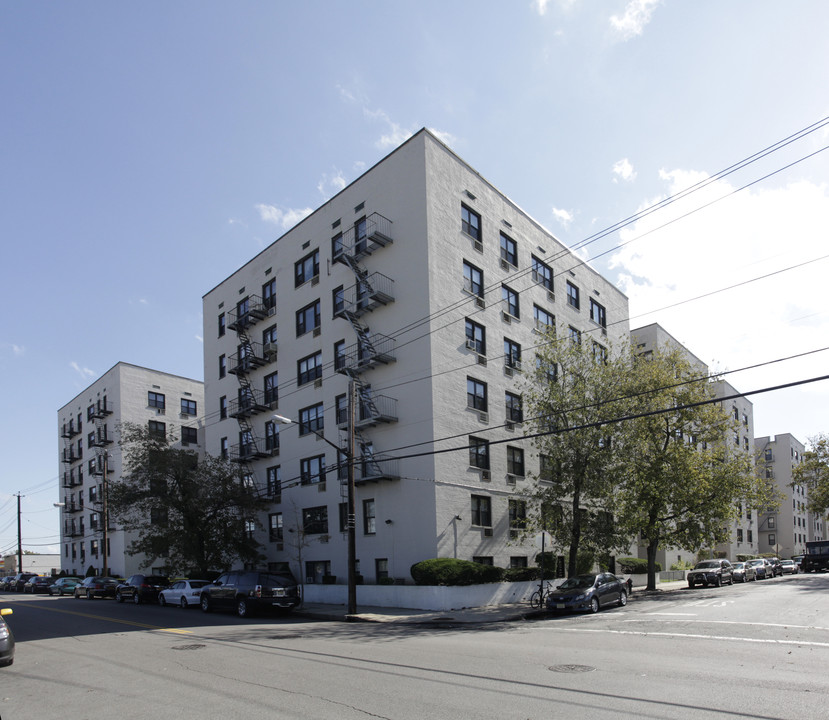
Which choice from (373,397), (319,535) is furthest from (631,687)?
(319,535)

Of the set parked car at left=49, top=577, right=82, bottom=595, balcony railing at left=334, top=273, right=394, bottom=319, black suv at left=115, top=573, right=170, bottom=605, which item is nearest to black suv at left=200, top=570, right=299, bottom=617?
black suv at left=115, top=573, right=170, bottom=605

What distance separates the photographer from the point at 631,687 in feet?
30.1

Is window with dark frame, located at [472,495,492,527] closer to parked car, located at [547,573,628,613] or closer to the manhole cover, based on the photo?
parked car, located at [547,573,628,613]

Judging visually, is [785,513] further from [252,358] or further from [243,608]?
[243,608]

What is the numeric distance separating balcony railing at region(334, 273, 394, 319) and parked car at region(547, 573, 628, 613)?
1415 cm

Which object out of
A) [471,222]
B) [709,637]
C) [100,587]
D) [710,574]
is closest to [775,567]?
[710,574]

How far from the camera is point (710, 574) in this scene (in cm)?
3750

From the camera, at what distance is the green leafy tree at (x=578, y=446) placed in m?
26.3

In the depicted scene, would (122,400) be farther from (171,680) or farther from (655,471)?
(171,680)

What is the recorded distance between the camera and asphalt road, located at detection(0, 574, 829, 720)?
27.1 ft

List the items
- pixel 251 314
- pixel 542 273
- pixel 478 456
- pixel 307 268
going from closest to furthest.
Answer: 1. pixel 478 456
2. pixel 307 268
3. pixel 542 273
4. pixel 251 314

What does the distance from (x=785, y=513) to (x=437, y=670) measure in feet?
320

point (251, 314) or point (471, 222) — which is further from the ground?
point (471, 222)

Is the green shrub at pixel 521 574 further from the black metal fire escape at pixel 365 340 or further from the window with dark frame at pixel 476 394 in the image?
the window with dark frame at pixel 476 394
